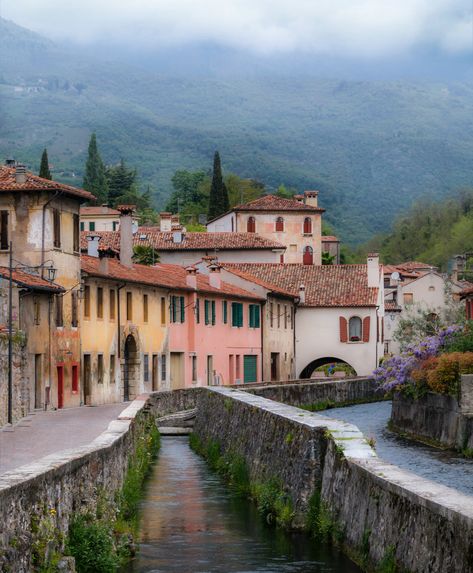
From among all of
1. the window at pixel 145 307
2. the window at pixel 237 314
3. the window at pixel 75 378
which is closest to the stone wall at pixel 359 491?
the window at pixel 75 378

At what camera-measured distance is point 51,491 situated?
1449cm

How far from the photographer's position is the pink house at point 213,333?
2635 inches

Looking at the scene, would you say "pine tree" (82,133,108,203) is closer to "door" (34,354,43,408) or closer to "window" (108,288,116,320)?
"window" (108,288,116,320)

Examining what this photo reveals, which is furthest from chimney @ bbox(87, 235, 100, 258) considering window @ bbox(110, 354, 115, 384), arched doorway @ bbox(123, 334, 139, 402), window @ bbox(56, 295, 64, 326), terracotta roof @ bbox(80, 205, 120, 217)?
terracotta roof @ bbox(80, 205, 120, 217)

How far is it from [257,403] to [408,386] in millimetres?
19321

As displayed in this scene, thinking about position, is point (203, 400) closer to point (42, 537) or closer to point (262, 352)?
point (42, 537)

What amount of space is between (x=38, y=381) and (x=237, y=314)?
26.6 metres

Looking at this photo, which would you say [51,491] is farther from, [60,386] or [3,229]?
[3,229]

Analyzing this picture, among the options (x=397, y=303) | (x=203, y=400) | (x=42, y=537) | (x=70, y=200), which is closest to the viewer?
(x=42, y=537)

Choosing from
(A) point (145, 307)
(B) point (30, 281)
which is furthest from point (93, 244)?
(B) point (30, 281)

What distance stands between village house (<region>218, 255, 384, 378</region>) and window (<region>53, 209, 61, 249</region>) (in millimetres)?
32487

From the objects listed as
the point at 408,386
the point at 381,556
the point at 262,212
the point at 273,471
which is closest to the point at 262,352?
the point at 408,386

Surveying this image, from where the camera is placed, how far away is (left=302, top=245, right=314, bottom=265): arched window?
405 ft

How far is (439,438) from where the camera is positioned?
43.1 m
